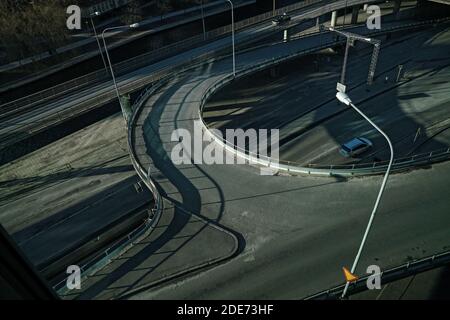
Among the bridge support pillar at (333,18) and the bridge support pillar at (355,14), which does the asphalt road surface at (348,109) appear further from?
the bridge support pillar at (355,14)

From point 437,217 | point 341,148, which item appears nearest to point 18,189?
point 341,148

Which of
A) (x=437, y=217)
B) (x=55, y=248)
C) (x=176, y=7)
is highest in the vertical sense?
(x=176, y=7)

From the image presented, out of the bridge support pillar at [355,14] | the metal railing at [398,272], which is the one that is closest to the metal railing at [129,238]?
the metal railing at [398,272]

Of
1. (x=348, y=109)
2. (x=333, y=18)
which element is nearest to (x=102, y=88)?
(x=348, y=109)

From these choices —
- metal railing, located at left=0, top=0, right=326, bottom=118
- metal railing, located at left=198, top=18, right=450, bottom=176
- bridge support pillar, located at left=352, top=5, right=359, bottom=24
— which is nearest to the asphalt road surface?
metal railing, located at left=198, top=18, right=450, bottom=176

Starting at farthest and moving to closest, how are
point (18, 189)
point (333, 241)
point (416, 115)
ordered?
1. point (416, 115)
2. point (18, 189)
3. point (333, 241)

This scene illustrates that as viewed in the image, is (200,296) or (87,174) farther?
(87,174)

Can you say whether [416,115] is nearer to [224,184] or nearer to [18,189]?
[224,184]

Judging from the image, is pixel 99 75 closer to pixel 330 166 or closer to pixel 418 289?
pixel 330 166
